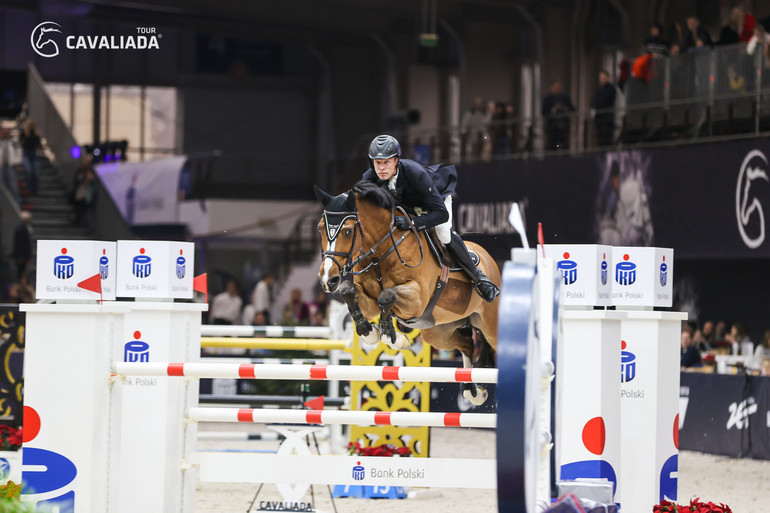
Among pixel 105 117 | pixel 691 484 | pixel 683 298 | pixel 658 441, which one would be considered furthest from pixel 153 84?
pixel 658 441

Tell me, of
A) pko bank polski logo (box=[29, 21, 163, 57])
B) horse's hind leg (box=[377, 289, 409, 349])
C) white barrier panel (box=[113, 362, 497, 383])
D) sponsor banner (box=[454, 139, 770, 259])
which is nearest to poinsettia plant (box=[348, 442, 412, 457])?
horse's hind leg (box=[377, 289, 409, 349])

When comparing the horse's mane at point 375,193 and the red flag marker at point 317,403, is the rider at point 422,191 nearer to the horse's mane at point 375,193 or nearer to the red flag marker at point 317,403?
the horse's mane at point 375,193

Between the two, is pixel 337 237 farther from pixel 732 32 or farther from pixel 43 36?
pixel 732 32

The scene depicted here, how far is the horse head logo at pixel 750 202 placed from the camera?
1118 centimetres

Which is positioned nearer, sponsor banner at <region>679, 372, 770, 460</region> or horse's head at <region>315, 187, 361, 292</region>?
horse's head at <region>315, 187, 361, 292</region>

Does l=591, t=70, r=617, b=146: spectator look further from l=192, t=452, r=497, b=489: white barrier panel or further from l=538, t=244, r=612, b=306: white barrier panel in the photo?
l=192, t=452, r=497, b=489: white barrier panel

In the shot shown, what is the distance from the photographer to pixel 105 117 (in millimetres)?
22203

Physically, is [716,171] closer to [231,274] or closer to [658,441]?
[658,441]

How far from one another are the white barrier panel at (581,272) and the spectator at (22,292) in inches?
369

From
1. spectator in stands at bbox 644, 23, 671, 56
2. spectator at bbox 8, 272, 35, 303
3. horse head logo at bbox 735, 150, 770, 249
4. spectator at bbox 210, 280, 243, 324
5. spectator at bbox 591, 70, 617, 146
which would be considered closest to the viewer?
horse head logo at bbox 735, 150, 770, 249

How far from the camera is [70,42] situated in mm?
8391

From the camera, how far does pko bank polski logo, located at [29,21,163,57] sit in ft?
27.1

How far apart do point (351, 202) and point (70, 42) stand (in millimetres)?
3838

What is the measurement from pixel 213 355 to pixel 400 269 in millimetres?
7375
